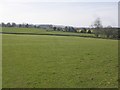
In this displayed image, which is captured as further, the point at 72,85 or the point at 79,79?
the point at 79,79

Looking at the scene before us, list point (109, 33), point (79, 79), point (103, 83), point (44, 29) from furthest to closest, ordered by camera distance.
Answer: point (44, 29), point (109, 33), point (79, 79), point (103, 83)

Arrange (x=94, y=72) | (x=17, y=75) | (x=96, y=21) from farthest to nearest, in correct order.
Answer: (x=96, y=21) → (x=94, y=72) → (x=17, y=75)

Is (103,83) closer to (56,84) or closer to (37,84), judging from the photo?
(56,84)

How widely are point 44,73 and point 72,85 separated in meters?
2.95

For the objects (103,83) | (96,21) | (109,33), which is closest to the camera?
(103,83)

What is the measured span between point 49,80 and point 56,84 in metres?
0.83

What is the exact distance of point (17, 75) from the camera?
36.8 feet

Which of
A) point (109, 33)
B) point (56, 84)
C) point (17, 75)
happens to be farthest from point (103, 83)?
point (109, 33)

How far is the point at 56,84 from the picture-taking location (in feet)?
30.7

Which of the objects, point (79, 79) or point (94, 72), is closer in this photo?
point (79, 79)

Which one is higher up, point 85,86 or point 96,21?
point 96,21

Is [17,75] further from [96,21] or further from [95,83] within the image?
[96,21]

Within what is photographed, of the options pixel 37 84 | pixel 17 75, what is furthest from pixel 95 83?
pixel 17 75

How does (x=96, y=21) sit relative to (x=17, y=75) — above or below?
above
